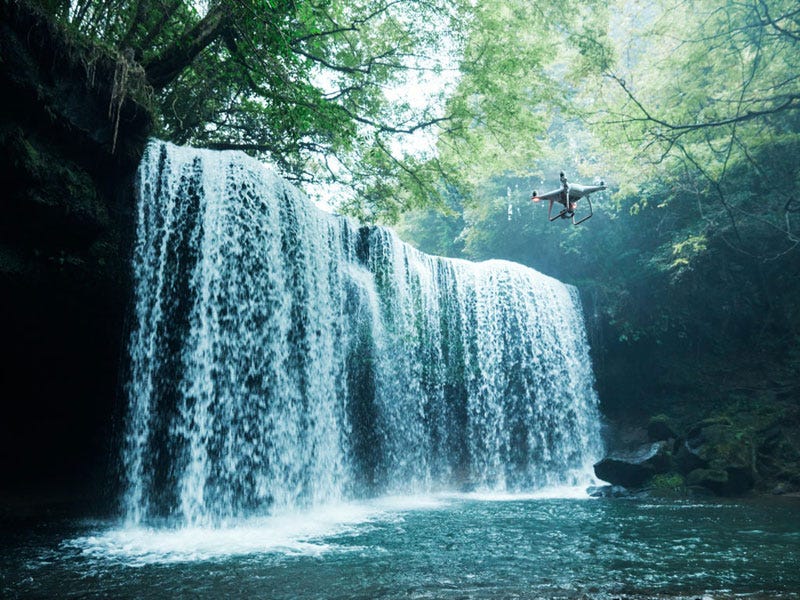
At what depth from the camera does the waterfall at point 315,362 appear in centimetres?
751

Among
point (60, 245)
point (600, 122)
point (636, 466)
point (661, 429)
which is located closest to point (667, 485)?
point (636, 466)

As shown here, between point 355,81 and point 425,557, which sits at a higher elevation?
point 355,81

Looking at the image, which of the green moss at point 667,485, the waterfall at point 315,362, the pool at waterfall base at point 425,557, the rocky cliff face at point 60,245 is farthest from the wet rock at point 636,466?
the rocky cliff face at point 60,245

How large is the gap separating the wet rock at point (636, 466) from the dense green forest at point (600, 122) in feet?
6.52

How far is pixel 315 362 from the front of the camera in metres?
9.66

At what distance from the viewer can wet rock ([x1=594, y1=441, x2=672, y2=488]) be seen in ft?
35.8

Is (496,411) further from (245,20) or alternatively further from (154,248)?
(245,20)

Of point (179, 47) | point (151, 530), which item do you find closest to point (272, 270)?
point (179, 47)

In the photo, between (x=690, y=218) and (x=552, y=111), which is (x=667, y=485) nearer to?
(x=690, y=218)

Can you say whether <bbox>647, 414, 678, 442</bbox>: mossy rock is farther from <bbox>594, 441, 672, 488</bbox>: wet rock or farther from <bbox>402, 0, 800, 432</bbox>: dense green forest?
<bbox>402, 0, 800, 432</bbox>: dense green forest

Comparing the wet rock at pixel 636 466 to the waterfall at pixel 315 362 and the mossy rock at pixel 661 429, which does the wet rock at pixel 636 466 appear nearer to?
the mossy rock at pixel 661 429

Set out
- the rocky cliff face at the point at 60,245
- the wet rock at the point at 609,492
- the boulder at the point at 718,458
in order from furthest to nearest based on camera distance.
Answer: the wet rock at the point at 609,492, the boulder at the point at 718,458, the rocky cliff face at the point at 60,245

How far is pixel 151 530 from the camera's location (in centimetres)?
593

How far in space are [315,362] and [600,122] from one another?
301 inches
